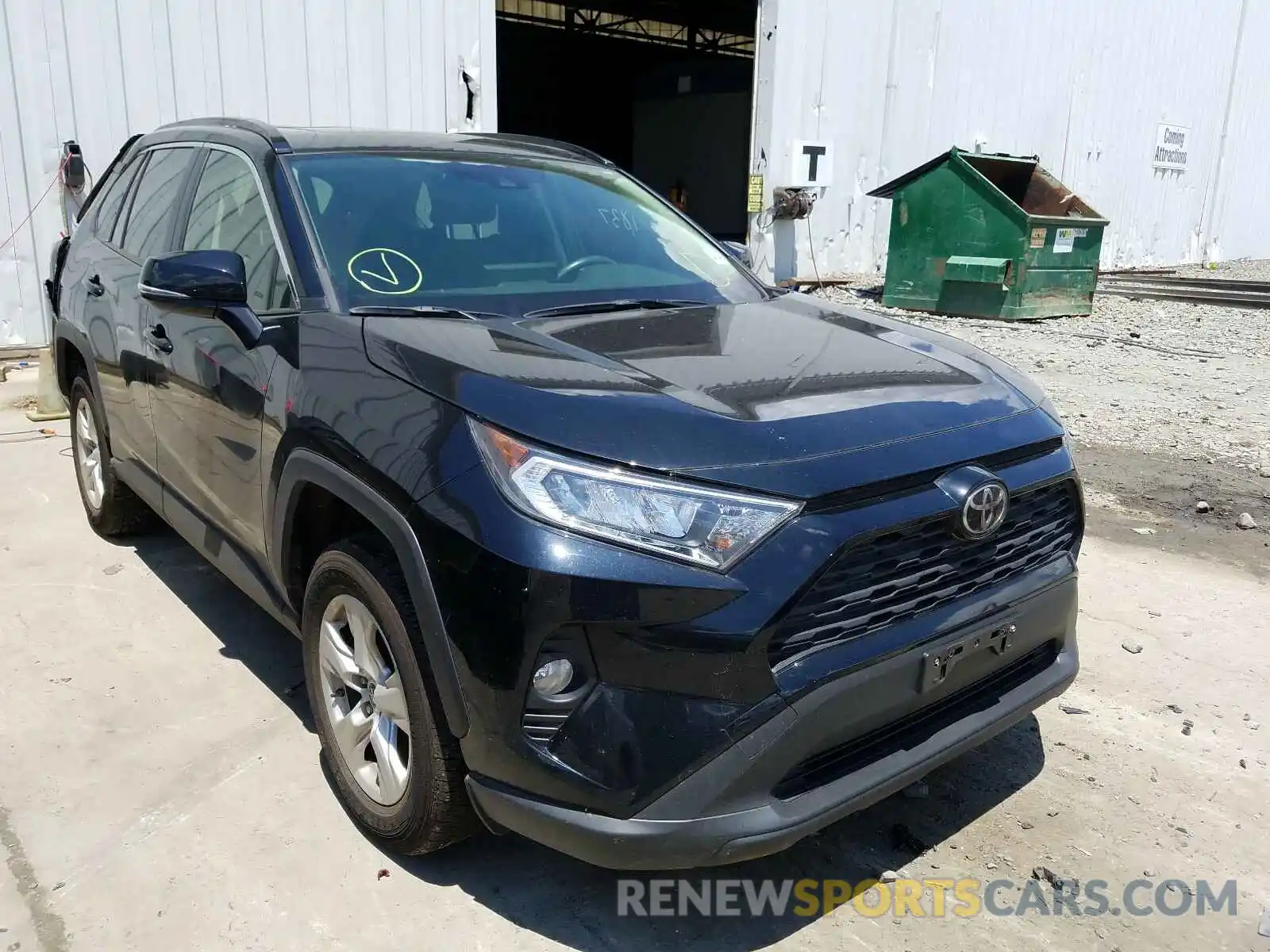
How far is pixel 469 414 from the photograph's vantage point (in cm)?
203

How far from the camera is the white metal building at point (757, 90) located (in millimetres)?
8023

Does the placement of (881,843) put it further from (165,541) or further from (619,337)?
(165,541)

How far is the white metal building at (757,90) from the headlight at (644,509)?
7760 mm

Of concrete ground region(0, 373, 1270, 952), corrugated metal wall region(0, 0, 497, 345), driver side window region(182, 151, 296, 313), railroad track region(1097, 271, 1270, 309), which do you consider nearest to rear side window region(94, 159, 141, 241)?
driver side window region(182, 151, 296, 313)

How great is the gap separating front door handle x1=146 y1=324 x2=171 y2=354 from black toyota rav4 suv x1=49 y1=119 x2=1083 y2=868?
4cm

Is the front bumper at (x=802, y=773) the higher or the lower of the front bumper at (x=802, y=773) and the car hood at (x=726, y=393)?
the lower

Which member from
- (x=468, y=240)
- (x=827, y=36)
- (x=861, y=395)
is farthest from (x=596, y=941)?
(x=827, y=36)

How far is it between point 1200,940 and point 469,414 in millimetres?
1979

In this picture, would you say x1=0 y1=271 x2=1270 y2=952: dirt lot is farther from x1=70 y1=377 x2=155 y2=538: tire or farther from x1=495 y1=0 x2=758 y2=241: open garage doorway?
x1=495 y1=0 x2=758 y2=241: open garage doorway

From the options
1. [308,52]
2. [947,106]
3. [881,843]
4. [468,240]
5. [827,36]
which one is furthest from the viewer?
[947,106]

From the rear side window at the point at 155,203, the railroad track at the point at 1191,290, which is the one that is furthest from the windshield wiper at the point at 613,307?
the railroad track at the point at 1191,290

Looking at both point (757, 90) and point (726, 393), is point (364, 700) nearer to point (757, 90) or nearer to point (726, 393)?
point (726, 393)

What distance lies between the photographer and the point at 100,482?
447cm

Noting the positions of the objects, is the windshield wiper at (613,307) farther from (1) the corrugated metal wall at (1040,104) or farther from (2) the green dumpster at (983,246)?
(1) the corrugated metal wall at (1040,104)
